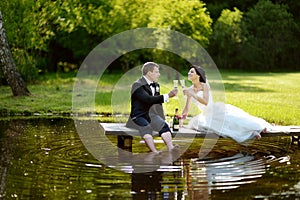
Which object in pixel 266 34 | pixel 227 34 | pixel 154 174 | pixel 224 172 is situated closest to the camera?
pixel 154 174

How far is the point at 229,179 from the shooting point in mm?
8547

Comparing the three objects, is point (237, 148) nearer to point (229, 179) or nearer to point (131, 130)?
point (131, 130)

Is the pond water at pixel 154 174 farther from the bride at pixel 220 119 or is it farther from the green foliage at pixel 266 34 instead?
the green foliage at pixel 266 34

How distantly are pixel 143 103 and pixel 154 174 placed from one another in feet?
7.83

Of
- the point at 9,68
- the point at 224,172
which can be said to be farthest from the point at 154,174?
the point at 9,68

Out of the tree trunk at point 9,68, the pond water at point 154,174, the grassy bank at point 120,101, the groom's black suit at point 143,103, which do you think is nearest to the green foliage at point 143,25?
the grassy bank at point 120,101

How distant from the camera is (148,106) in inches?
439

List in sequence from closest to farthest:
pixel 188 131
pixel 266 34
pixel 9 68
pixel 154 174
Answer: pixel 154 174
pixel 188 131
pixel 9 68
pixel 266 34

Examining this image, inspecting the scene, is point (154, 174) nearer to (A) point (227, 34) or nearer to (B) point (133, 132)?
(B) point (133, 132)

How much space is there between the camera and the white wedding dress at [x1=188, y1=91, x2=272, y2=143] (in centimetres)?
1091

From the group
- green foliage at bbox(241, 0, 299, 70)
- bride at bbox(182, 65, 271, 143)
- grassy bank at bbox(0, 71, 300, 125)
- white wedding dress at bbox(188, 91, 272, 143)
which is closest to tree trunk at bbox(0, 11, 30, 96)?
grassy bank at bbox(0, 71, 300, 125)

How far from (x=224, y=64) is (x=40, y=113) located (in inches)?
1204

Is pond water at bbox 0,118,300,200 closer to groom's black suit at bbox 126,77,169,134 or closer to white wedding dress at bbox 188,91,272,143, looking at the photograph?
white wedding dress at bbox 188,91,272,143

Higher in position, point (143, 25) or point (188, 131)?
point (143, 25)
